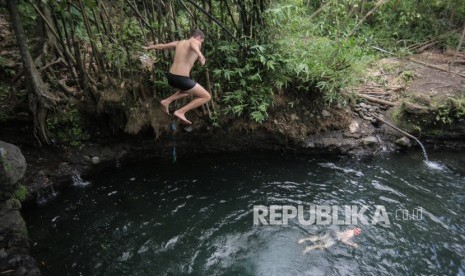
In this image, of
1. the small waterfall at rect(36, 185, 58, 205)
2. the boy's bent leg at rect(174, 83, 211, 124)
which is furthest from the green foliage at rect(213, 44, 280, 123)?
the small waterfall at rect(36, 185, 58, 205)

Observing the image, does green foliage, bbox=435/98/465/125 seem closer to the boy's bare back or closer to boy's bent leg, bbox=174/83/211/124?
boy's bent leg, bbox=174/83/211/124

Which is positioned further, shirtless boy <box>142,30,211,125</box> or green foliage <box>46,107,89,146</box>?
green foliage <box>46,107,89,146</box>

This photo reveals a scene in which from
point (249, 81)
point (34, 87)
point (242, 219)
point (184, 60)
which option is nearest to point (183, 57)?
point (184, 60)


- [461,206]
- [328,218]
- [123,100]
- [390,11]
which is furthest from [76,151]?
[390,11]

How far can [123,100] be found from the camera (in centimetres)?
616

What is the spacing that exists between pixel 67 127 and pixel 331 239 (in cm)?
485

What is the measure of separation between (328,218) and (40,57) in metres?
5.52

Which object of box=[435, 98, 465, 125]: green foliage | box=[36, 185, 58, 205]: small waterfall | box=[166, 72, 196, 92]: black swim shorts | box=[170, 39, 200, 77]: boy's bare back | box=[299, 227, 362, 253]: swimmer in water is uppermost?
box=[170, 39, 200, 77]: boy's bare back

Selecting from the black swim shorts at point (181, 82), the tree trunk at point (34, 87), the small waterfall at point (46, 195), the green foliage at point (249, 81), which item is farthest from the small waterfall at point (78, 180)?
the green foliage at point (249, 81)

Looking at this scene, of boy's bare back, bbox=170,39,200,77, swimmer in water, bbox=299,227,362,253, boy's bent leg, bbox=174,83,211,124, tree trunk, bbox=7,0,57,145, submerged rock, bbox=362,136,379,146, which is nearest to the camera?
swimmer in water, bbox=299,227,362,253

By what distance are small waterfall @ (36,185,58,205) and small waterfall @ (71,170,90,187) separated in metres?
0.35

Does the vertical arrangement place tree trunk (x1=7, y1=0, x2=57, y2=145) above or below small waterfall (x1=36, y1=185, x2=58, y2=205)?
above

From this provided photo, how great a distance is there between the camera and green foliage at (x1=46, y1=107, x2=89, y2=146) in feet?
20.2

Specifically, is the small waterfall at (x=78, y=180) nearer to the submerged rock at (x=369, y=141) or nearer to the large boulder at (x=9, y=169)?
the large boulder at (x=9, y=169)
